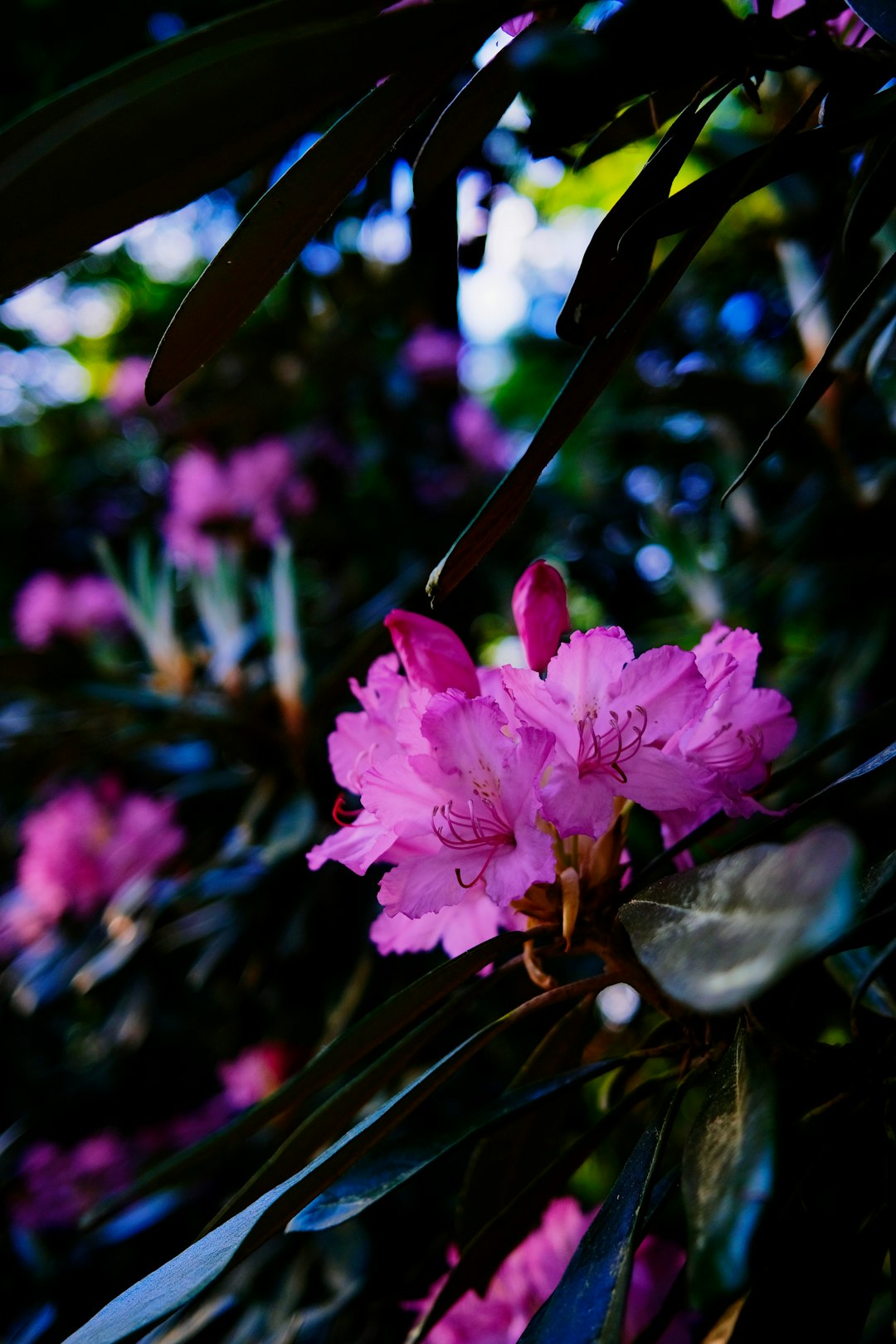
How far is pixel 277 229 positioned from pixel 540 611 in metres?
0.24

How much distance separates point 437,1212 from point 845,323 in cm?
97

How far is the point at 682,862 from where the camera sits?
21.7 inches

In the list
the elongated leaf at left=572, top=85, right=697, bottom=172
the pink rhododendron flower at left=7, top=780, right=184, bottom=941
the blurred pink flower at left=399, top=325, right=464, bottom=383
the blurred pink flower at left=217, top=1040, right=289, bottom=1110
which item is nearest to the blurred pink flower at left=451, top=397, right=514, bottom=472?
the blurred pink flower at left=399, top=325, right=464, bottom=383

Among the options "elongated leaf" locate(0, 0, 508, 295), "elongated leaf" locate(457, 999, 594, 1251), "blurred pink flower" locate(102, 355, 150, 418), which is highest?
"blurred pink flower" locate(102, 355, 150, 418)

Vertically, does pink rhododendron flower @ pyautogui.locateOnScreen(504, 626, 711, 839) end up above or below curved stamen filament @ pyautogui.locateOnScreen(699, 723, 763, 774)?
above

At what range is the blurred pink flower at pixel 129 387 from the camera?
104 inches

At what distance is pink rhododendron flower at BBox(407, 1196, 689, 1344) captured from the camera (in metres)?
0.61

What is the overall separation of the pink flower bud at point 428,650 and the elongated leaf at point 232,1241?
20 centimetres

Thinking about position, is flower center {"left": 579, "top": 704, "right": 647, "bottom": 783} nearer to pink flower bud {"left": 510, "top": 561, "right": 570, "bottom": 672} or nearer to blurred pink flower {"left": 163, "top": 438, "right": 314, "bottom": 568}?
pink flower bud {"left": 510, "top": 561, "right": 570, "bottom": 672}

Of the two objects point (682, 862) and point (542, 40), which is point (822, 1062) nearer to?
point (682, 862)

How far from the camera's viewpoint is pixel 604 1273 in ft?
1.31

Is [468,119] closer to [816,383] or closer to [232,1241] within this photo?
[816,383]

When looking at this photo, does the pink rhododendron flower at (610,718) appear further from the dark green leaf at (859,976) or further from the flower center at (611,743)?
the dark green leaf at (859,976)

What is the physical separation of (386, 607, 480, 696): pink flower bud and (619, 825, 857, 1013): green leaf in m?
0.19
